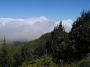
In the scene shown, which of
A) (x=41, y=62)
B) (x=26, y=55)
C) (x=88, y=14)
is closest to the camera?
(x=41, y=62)

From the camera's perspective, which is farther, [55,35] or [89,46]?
[55,35]

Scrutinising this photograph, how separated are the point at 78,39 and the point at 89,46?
2549 millimetres

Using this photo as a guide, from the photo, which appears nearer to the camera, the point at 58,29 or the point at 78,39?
the point at 78,39

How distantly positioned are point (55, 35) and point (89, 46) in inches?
1265

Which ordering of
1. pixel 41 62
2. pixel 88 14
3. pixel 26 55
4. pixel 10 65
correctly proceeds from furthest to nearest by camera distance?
pixel 26 55, pixel 10 65, pixel 88 14, pixel 41 62

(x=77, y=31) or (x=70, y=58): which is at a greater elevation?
(x=77, y=31)

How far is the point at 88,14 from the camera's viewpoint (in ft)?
149

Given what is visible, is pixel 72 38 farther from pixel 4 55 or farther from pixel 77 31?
pixel 4 55

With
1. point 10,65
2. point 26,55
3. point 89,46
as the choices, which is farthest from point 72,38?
point 26,55

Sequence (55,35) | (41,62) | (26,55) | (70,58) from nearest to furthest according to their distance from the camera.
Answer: (41,62) → (70,58) → (55,35) → (26,55)

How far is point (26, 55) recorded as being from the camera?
108500 millimetres

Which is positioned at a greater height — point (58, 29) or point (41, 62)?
point (58, 29)

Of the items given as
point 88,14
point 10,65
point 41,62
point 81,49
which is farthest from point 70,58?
point 10,65

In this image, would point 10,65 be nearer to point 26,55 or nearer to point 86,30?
point 26,55
